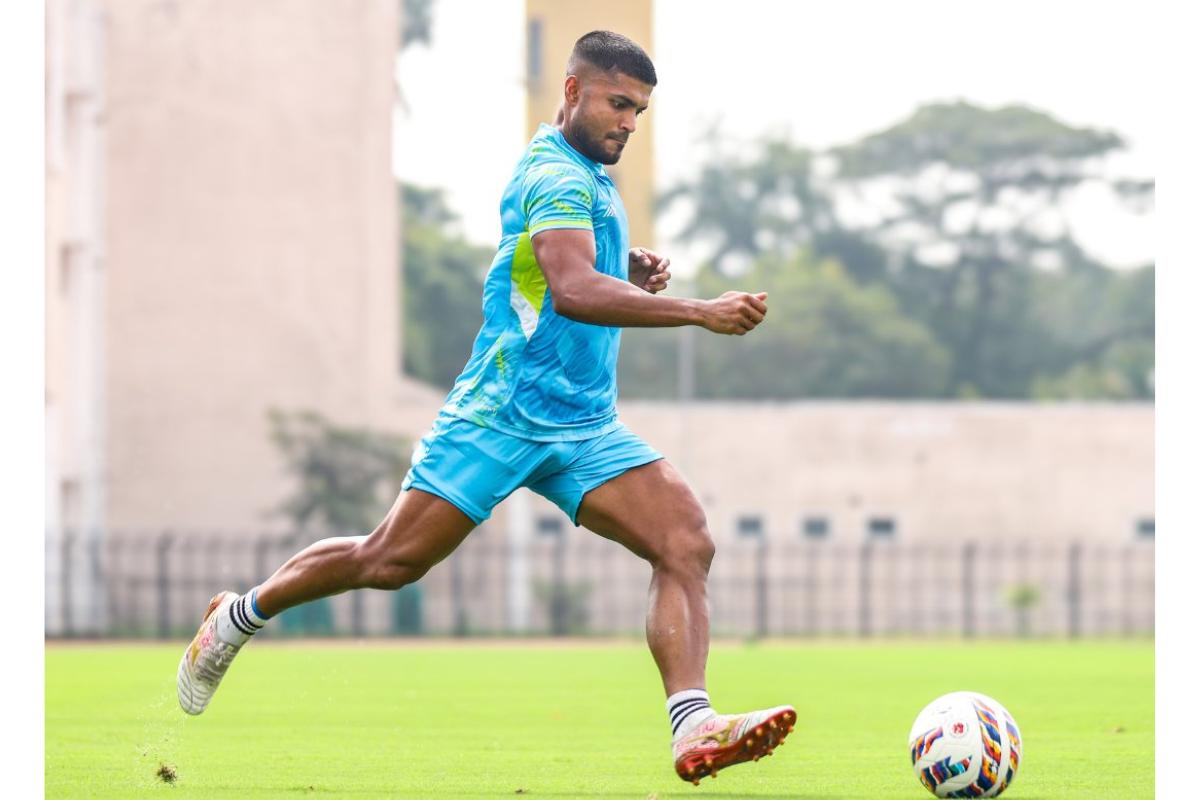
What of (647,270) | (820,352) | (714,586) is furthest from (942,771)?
(820,352)

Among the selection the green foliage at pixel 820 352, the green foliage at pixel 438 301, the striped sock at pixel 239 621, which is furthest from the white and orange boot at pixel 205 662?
the green foliage at pixel 820 352

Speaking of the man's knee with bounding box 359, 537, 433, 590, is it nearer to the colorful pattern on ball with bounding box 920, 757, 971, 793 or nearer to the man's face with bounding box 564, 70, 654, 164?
the man's face with bounding box 564, 70, 654, 164

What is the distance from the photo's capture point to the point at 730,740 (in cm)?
634

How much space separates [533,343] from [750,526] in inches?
1356

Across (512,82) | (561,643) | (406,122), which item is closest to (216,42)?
(512,82)

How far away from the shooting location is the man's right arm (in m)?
6.40

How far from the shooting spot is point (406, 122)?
1902 inches

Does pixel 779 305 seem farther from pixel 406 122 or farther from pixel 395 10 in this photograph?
pixel 395 10

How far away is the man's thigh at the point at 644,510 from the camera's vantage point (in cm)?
695

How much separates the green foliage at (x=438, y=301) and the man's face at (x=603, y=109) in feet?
152

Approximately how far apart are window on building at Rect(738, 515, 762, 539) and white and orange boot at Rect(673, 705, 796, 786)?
1360 inches

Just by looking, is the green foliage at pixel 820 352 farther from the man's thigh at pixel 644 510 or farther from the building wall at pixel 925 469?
the man's thigh at pixel 644 510

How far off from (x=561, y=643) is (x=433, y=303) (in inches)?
1063

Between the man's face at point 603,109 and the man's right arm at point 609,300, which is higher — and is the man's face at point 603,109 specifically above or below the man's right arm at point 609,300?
above
